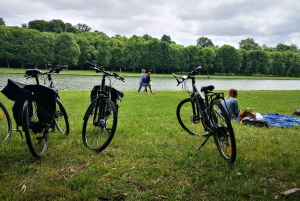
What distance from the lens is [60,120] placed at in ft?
19.7

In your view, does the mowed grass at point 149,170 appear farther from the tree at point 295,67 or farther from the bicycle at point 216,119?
the tree at point 295,67

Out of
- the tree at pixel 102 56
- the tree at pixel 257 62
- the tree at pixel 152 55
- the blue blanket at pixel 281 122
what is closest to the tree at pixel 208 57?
the tree at pixel 257 62

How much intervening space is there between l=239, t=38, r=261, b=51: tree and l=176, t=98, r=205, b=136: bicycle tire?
140 meters

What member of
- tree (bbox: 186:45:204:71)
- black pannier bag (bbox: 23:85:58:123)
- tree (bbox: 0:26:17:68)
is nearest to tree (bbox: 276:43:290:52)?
tree (bbox: 186:45:204:71)

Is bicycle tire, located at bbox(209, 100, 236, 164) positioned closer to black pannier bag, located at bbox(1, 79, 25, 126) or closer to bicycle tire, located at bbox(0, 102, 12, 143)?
black pannier bag, located at bbox(1, 79, 25, 126)

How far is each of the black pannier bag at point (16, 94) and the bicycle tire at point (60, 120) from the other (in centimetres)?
102

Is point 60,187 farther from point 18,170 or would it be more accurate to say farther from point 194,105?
point 194,105

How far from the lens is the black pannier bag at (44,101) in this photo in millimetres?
4305

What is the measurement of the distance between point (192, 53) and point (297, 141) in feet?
297

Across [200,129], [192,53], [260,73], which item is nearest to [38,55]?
[192,53]

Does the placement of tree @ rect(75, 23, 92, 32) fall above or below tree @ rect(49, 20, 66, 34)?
above

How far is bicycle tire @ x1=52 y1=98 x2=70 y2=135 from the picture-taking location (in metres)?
5.51

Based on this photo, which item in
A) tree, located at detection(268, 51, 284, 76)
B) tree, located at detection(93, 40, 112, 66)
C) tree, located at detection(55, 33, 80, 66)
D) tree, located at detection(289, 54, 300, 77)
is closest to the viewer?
tree, located at detection(55, 33, 80, 66)

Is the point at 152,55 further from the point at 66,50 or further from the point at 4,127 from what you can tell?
the point at 4,127
